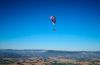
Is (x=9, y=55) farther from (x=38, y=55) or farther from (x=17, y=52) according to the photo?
(x=38, y=55)

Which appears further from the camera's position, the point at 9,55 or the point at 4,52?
the point at 9,55

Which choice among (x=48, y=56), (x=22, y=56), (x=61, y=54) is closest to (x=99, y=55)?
(x=61, y=54)

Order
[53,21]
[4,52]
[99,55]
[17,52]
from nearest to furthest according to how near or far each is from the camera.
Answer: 1. [53,21]
2. [4,52]
3. [17,52]
4. [99,55]

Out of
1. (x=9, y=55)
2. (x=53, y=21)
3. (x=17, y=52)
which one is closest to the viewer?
(x=53, y=21)

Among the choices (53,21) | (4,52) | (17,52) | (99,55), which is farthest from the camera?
(99,55)

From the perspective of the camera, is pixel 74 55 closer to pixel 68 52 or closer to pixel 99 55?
pixel 68 52

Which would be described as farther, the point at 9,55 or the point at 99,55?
the point at 99,55

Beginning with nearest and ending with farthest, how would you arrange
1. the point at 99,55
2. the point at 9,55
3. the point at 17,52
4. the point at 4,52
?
the point at 4,52 < the point at 9,55 < the point at 17,52 < the point at 99,55

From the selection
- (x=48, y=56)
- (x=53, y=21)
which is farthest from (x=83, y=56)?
(x=53, y=21)

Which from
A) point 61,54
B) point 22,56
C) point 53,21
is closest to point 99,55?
point 61,54
